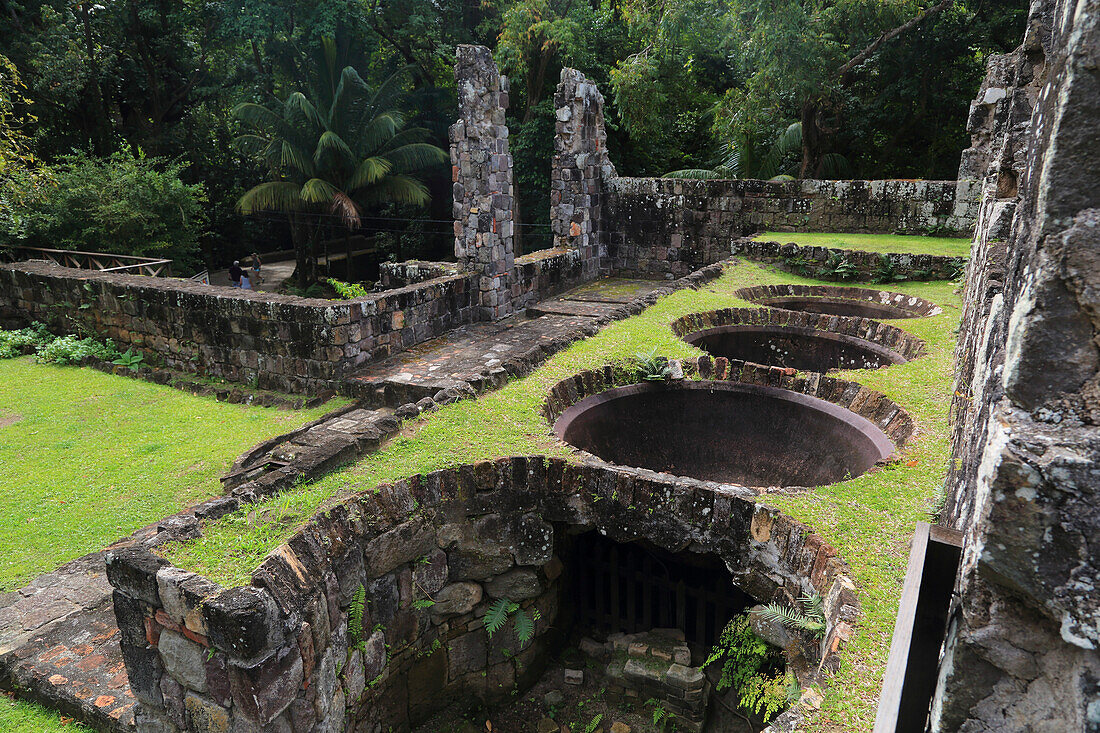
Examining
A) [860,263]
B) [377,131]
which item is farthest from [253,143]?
→ [860,263]

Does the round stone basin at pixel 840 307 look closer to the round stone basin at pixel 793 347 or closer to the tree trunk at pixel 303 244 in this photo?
the round stone basin at pixel 793 347

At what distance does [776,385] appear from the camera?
5695mm

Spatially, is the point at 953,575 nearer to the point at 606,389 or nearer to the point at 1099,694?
the point at 1099,694

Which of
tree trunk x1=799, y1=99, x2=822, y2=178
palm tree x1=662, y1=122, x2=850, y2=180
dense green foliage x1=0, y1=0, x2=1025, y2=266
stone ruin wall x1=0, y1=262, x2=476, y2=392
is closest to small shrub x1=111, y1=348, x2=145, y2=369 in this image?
stone ruin wall x1=0, y1=262, x2=476, y2=392

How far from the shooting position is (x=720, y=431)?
18.0 ft

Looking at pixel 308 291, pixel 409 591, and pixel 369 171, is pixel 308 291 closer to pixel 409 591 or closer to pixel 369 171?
pixel 369 171

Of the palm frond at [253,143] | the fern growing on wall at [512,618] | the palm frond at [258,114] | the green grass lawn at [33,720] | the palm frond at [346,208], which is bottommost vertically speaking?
the green grass lawn at [33,720]

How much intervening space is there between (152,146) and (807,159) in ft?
56.0

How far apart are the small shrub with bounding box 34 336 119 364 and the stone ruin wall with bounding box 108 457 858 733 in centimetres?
775

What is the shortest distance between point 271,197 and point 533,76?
710 centimetres

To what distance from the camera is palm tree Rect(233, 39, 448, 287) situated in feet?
54.7

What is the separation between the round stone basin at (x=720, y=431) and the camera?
4.99 metres

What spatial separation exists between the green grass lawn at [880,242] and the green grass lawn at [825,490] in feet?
16.2

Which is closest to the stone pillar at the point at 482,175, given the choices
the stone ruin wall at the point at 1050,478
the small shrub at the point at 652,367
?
the small shrub at the point at 652,367
